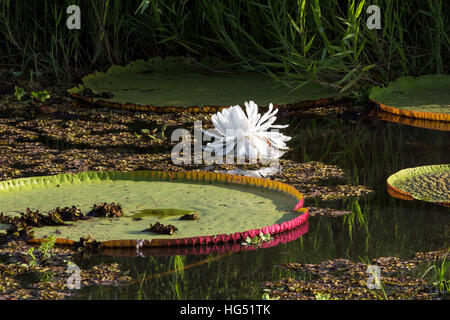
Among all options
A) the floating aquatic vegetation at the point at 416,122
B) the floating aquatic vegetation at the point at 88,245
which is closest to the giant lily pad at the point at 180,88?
the floating aquatic vegetation at the point at 416,122

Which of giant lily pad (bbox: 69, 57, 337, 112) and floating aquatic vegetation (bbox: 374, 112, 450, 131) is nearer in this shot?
floating aquatic vegetation (bbox: 374, 112, 450, 131)

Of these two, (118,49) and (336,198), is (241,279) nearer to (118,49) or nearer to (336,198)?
(336,198)

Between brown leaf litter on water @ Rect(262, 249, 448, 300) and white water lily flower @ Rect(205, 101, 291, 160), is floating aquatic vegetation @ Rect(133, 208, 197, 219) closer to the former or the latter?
brown leaf litter on water @ Rect(262, 249, 448, 300)

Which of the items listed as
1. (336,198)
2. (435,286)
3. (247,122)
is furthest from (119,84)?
(435,286)

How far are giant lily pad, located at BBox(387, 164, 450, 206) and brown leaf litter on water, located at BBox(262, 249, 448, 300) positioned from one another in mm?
784

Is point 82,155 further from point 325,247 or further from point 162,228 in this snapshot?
point 325,247

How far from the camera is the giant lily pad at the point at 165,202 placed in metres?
3.51

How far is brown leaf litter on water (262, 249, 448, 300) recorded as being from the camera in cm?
297

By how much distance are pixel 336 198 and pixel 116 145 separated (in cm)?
172

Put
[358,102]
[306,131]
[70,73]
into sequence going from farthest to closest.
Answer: [70,73]
[358,102]
[306,131]

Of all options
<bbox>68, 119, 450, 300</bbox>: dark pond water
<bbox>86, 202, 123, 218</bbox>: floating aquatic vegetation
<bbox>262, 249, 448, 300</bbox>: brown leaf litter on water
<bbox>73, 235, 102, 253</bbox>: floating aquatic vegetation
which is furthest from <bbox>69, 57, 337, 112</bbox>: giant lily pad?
<bbox>262, 249, 448, 300</bbox>: brown leaf litter on water

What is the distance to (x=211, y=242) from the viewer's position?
11.4 ft

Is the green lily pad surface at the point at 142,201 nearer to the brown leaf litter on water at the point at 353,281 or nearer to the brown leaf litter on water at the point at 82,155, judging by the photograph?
the brown leaf litter on water at the point at 82,155

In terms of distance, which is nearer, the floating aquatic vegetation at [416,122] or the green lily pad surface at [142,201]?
the green lily pad surface at [142,201]
